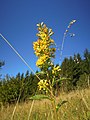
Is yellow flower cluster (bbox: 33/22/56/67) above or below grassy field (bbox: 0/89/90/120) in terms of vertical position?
above

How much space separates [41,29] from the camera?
2781 mm

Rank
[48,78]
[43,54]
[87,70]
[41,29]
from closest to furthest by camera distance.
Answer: [48,78], [43,54], [41,29], [87,70]

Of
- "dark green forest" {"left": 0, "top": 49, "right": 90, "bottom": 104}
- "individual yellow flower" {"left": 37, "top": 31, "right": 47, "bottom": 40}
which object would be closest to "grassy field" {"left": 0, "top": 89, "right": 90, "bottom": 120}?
"dark green forest" {"left": 0, "top": 49, "right": 90, "bottom": 104}

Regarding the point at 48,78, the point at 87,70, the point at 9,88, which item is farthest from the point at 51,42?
the point at 87,70

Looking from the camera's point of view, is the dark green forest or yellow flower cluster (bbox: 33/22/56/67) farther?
the dark green forest

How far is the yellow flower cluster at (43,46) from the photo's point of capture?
8.16 feet

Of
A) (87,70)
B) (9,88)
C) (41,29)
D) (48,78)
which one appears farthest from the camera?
(87,70)

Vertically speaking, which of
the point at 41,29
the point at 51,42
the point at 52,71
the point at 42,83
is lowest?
the point at 42,83

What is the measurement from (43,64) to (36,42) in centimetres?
37

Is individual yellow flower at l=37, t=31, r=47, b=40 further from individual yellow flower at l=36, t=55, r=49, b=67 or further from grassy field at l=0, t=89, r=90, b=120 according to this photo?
grassy field at l=0, t=89, r=90, b=120

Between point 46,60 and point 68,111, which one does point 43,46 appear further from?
point 68,111

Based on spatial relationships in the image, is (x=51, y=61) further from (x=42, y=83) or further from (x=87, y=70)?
(x=87, y=70)

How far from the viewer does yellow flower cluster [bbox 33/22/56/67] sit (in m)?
2.49

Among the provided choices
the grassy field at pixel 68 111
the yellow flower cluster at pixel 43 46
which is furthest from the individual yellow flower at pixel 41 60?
the grassy field at pixel 68 111
